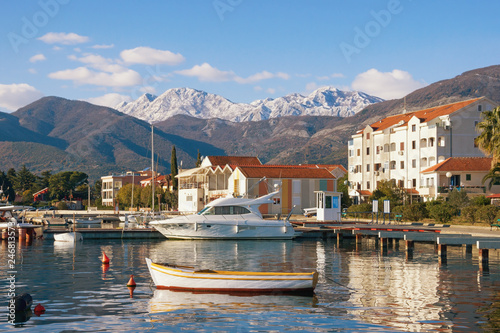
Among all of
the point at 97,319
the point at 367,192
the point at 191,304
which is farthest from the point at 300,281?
the point at 367,192

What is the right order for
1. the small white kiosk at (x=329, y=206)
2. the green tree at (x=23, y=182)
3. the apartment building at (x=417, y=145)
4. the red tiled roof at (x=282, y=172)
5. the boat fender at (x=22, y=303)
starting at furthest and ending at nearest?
the green tree at (x=23, y=182), the apartment building at (x=417, y=145), the red tiled roof at (x=282, y=172), the small white kiosk at (x=329, y=206), the boat fender at (x=22, y=303)

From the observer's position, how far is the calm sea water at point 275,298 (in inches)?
877

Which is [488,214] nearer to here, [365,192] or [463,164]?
[463,164]

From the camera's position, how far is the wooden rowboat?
91.7 ft

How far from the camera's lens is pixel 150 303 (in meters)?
26.5

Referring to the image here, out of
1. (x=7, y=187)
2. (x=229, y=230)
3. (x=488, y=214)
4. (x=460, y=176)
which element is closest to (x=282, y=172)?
(x=460, y=176)

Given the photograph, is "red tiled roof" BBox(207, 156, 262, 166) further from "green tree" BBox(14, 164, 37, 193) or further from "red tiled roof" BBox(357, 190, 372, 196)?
"green tree" BBox(14, 164, 37, 193)

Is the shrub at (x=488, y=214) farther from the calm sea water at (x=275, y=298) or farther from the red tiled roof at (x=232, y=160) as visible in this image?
the red tiled roof at (x=232, y=160)

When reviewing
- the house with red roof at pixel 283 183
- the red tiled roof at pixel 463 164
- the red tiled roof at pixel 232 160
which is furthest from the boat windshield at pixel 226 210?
the red tiled roof at pixel 232 160

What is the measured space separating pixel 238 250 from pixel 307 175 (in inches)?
1729

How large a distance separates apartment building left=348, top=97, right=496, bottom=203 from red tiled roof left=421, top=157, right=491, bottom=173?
2529 mm

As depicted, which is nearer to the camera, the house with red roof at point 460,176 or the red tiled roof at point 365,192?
the house with red roof at point 460,176

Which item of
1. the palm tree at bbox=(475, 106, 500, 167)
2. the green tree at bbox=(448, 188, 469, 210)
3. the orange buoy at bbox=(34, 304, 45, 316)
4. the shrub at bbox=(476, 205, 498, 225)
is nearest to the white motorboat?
the shrub at bbox=(476, 205, 498, 225)

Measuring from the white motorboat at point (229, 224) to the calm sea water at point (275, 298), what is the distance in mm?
12575
